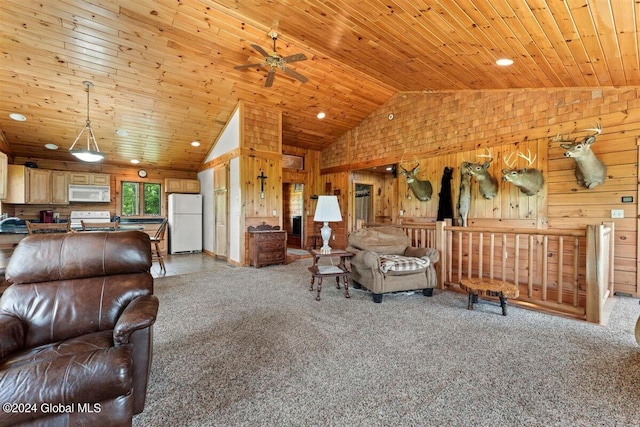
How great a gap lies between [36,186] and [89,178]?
99 centimetres

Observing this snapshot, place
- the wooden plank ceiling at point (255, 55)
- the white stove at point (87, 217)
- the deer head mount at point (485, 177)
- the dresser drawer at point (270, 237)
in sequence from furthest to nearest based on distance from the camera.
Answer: the white stove at point (87, 217)
the dresser drawer at point (270, 237)
the deer head mount at point (485, 177)
the wooden plank ceiling at point (255, 55)

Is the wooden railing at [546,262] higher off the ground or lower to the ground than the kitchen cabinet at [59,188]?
lower

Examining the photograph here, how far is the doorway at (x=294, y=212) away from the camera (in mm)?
8923

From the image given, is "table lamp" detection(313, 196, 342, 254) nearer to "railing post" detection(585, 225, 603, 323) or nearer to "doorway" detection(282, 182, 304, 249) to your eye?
"railing post" detection(585, 225, 603, 323)

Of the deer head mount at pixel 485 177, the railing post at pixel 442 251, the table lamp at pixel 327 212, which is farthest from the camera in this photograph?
the deer head mount at pixel 485 177

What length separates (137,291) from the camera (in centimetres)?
195

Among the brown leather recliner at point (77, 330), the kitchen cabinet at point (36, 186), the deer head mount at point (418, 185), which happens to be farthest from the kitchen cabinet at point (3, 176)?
the deer head mount at point (418, 185)

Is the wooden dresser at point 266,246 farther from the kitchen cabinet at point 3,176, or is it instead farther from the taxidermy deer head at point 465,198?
the kitchen cabinet at point 3,176

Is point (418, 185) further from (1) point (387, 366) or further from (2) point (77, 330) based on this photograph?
(2) point (77, 330)

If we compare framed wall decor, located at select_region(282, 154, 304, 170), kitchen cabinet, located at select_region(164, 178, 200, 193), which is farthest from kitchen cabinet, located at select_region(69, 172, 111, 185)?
framed wall decor, located at select_region(282, 154, 304, 170)

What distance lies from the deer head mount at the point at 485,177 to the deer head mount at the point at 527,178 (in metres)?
0.36

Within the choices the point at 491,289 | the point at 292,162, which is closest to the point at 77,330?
the point at 491,289

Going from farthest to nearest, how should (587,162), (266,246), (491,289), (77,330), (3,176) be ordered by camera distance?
(266,246)
(3,176)
(587,162)
(491,289)
(77,330)

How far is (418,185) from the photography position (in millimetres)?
5852
